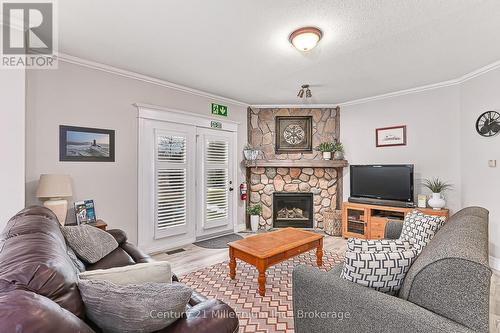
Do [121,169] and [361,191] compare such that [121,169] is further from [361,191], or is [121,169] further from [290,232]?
[361,191]

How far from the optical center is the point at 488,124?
329cm

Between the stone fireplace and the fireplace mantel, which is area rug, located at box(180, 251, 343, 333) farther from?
the fireplace mantel

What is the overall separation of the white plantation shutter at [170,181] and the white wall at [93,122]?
1.15 ft

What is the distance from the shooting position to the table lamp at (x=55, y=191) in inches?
103

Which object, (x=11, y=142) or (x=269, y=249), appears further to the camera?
(x=269, y=249)

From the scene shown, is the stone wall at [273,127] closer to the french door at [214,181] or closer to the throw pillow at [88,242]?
the french door at [214,181]

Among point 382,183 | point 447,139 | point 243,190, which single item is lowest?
point 243,190

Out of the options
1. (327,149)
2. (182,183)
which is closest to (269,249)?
(182,183)

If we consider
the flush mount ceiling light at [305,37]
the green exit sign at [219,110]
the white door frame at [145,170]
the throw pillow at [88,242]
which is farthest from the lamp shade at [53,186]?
the flush mount ceiling light at [305,37]

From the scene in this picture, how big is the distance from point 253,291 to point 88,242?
1621 mm

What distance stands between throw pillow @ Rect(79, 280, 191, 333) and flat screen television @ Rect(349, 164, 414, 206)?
4.05 metres

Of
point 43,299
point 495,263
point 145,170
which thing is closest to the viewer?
point 43,299

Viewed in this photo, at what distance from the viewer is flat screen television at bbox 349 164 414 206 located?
3975mm

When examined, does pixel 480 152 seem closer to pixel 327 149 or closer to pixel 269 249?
pixel 327 149
